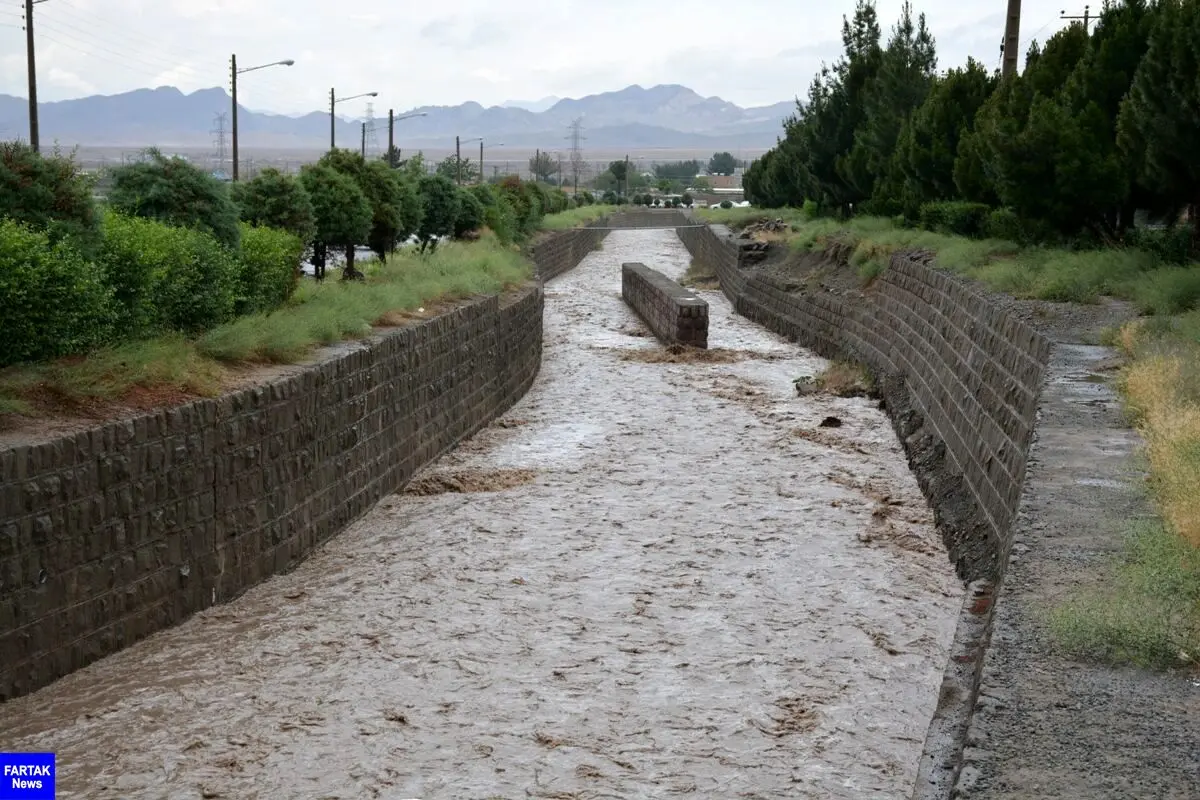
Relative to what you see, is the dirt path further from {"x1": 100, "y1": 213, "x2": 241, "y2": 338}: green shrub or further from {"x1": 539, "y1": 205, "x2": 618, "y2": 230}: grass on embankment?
{"x1": 539, "y1": 205, "x2": 618, "y2": 230}: grass on embankment

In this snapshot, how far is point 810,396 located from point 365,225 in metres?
6.81

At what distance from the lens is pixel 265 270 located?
1438cm

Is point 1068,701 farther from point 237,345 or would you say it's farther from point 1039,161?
point 1039,161

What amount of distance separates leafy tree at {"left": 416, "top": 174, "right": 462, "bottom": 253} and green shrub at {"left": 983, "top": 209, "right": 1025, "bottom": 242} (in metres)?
11.1

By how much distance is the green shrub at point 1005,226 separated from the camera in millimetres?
22438

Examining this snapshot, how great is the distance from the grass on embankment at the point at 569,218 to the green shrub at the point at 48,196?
43069 mm

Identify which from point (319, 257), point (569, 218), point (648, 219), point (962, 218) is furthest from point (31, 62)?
point (648, 219)

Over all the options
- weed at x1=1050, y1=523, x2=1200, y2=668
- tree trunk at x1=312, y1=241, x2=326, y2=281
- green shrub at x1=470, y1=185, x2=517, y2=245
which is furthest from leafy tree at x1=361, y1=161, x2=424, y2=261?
weed at x1=1050, y1=523, x2=1200, y2=668

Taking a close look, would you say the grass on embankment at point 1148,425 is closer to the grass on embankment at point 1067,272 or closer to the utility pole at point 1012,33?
the grass on embankment at point 1067,272

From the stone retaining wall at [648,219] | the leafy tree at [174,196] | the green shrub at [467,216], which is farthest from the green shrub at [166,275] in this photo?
the stone retaining wall at [648,219]

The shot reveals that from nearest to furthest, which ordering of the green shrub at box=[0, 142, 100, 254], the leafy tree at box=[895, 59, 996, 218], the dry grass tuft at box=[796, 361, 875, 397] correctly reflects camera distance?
the green shrub at box=[0, 142, 100, 254], the dry grass tuft at box=[796, 361, 875, 397], the leafy tree at box=[895, 59, 996, 218]

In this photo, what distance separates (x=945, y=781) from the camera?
5785mm

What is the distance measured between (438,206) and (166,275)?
19458mm

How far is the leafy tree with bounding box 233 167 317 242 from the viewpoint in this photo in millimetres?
17781
